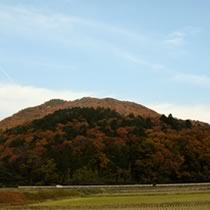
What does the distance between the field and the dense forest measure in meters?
20.2

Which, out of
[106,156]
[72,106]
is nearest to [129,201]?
[106,156]

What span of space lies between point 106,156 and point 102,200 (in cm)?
4116

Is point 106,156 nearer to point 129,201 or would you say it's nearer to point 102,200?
point 102,200

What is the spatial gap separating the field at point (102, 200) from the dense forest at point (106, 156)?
20.2 metres

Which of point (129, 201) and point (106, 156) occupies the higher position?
point (106, 156)

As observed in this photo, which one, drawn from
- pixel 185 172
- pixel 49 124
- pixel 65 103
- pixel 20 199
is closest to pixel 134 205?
pixel 20 199

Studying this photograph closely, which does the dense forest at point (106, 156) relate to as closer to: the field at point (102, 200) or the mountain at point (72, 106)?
the field at point (102, 200)

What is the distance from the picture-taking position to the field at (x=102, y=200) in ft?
107

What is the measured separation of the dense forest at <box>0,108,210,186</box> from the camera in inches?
3024

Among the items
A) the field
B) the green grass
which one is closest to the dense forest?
the field

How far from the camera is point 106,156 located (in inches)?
3219

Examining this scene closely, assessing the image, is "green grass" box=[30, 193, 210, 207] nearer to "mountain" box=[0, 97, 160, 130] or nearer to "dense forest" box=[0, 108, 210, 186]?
"dense forest" box=[0, 108, 210, 186]

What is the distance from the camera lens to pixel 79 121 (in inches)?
3939

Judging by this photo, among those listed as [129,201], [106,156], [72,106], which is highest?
[72,106]
